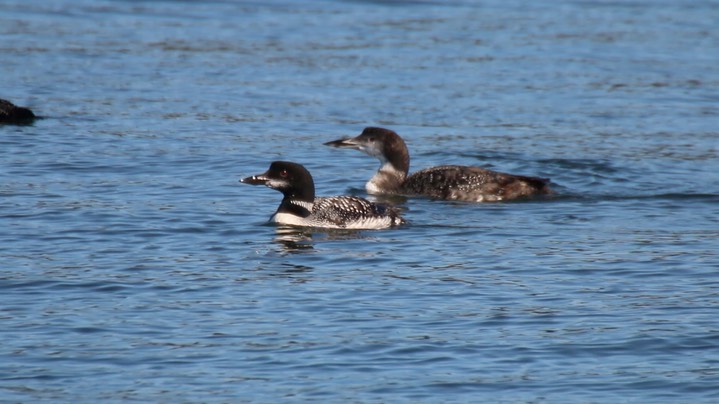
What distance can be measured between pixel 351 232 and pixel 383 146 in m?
2.97

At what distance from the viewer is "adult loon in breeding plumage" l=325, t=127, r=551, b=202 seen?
50.8ft

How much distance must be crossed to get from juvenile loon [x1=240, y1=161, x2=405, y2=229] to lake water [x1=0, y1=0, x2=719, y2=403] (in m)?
0.17

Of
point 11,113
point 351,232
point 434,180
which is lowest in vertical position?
point 351,232

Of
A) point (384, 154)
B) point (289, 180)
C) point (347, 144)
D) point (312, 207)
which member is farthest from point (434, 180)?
point (289, 180)

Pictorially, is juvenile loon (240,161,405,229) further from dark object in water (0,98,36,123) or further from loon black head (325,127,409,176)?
dark object in water (0,98,36,123)

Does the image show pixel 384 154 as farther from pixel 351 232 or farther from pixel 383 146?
pixel 351 232

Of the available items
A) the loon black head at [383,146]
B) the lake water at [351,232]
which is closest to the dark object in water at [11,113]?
the lake water at [351,232]

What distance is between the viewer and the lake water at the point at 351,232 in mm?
9320

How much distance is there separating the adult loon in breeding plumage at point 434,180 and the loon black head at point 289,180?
2.16 m

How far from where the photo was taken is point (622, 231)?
45.0 ft

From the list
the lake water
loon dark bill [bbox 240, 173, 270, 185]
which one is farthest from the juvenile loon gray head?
loon dark bill [bbox 240, 173, 270, 185]

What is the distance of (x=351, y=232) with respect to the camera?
13.8 meters

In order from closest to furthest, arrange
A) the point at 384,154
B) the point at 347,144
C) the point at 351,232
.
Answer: the point at 351,232 < the point at 384,154 < the point at 347,144

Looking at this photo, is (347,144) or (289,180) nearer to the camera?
(289,180)
